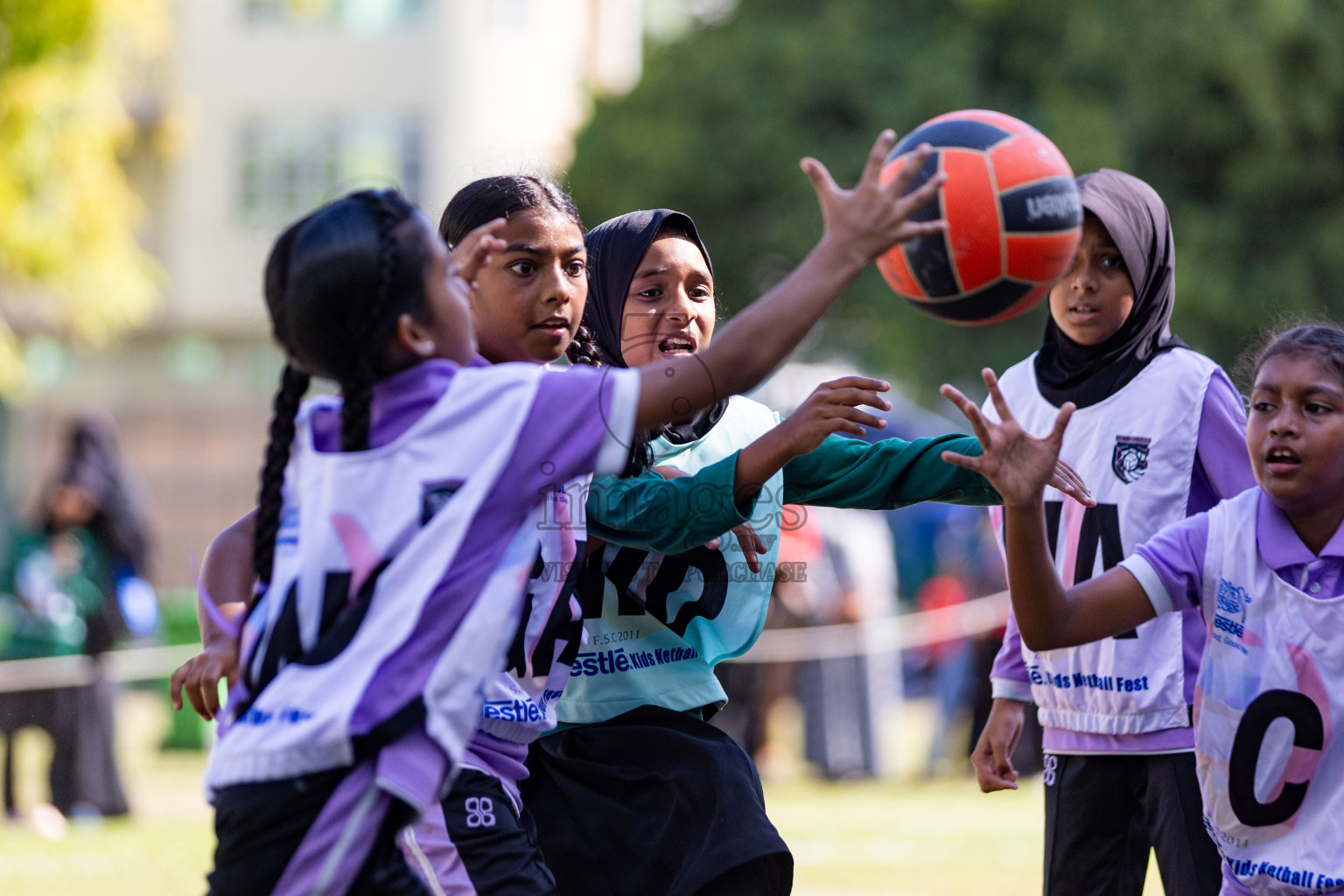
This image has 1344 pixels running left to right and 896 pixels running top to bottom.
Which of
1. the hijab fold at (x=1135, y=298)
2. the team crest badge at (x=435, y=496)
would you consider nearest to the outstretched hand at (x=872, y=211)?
the team crest badge at (x=435, y=496)

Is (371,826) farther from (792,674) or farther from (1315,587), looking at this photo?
(792,674)

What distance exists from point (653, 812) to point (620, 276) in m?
1.43

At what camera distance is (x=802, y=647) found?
1359 centimetres

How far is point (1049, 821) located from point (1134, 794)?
27 centimetres

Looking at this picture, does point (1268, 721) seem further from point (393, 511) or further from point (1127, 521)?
point (393, 511)

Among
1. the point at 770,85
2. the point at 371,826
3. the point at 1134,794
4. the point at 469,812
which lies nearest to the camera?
the point at 371,826

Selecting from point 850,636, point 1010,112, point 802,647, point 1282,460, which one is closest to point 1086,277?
point 1282,460

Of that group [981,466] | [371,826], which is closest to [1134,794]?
[981,466]

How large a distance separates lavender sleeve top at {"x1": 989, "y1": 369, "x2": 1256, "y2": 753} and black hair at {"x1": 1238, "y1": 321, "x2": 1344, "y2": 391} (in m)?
0.39

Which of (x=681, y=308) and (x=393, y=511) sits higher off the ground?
(x=681, y=308)

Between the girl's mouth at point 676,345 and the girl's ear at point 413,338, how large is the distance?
1357mm

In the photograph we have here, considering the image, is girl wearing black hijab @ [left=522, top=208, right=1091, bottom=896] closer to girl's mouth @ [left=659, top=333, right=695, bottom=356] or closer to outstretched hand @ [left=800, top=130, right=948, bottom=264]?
girl's mouth @ [left=659, top=333, right=695, bottom=356]

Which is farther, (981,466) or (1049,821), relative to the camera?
(1049,821)

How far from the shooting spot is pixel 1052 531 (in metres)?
4.57
